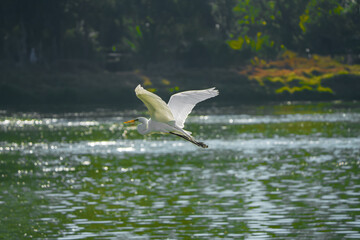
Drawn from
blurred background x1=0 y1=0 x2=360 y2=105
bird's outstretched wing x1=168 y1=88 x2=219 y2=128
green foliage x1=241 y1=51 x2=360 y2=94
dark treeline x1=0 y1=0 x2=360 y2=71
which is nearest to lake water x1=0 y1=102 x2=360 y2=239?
bird's outstretched wing x1=168 y1=88 x2=219 y2=128

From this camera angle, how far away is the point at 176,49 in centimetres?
12000

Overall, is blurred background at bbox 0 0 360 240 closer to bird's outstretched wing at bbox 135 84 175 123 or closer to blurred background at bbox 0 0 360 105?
blurred background at bbox 0 0 360 105

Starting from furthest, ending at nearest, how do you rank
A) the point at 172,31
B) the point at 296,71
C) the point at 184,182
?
the point at 296,71
the point at 172,31
the point at 184,182

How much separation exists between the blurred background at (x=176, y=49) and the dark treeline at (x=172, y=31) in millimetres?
143

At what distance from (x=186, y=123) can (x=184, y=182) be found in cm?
3777

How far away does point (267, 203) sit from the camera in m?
33.9

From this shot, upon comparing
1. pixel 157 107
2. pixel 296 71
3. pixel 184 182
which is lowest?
pixel 184 182

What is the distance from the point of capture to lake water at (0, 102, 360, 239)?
96.8ft

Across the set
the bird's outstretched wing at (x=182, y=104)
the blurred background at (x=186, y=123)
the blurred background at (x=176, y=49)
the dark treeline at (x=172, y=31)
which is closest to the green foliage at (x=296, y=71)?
the blurred background at (x=176, y=49)

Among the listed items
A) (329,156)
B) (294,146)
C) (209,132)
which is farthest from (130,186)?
(209,132)

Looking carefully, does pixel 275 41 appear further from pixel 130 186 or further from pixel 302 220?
pixel 302 220

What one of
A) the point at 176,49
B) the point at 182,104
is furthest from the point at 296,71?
the point at 182,104

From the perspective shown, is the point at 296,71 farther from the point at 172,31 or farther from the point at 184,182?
the point at 184,182

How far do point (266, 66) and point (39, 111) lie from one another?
43783 mm
